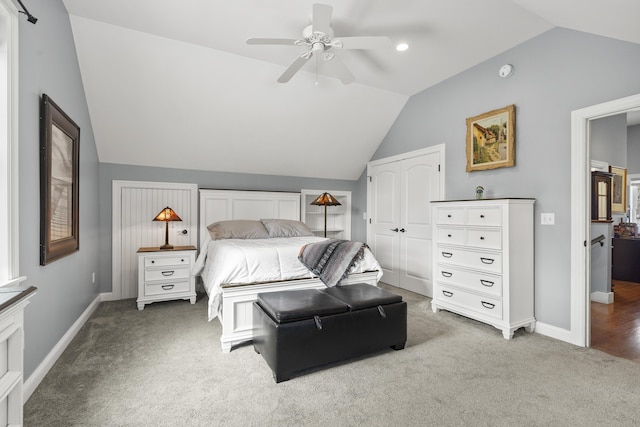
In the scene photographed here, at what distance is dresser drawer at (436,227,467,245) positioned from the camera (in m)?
3.17

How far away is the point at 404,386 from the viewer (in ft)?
6.55

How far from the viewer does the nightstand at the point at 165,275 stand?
3.56 metres

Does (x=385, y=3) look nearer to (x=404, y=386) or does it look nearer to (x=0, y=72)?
(x=0, y=72)

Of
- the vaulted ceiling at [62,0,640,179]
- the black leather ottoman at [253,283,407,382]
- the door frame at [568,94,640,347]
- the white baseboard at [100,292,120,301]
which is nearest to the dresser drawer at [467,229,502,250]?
the door frame at [568,94,640,347]

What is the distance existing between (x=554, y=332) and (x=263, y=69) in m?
3.88

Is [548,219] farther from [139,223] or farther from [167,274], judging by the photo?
[139,223]

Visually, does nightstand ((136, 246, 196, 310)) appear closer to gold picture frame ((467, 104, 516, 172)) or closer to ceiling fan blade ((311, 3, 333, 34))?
ceiling fan blade ((311, 3, 333, 34))

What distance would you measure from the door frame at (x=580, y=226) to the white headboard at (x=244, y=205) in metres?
3.47

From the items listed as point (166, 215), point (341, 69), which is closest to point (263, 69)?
point (341, 69)

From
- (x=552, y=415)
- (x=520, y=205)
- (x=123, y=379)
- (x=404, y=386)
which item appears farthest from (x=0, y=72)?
(x=520, y=205)

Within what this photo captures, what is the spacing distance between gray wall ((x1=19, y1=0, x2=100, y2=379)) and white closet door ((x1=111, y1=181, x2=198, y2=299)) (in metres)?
0.73

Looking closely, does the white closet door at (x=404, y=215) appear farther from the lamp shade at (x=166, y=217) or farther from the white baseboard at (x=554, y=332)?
the lamp shade at (x=166, y=217)

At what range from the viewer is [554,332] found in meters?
2.79

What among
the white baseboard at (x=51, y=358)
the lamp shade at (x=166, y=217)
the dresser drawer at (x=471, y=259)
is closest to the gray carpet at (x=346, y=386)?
the white baseboard at (x=51, y=358)
